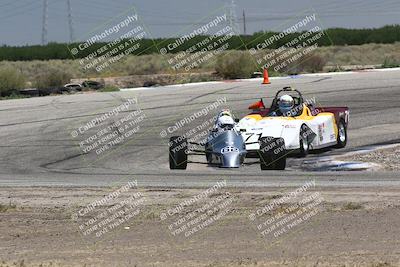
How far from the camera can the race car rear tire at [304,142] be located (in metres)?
19.3

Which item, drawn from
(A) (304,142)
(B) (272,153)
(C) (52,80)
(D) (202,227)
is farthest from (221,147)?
(C) (52,80)

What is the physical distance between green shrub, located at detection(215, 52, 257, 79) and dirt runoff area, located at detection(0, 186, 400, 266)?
27665 mm

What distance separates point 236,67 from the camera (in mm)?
43031

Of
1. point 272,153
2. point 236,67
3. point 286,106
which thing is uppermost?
point 286,106

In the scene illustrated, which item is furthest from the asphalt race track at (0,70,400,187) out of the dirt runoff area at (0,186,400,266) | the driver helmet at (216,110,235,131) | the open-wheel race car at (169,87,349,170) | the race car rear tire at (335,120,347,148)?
the dirt runoff area at (0,186,400,266)

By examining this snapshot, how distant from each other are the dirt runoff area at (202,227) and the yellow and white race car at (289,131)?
3.06 m

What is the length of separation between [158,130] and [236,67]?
1842cm

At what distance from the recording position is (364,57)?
215ft

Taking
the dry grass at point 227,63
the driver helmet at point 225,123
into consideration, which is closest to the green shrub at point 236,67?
the dry grass at point 227,63

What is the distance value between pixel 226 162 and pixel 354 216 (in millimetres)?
5893

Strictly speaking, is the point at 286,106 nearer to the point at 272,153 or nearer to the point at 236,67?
the point at 272,153

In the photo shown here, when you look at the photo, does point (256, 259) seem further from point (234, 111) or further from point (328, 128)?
point (234, 111)

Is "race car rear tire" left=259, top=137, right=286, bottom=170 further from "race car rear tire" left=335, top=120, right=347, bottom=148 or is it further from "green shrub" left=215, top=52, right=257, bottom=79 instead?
"green shrub" left=215, top=52, right=257, bottom=79

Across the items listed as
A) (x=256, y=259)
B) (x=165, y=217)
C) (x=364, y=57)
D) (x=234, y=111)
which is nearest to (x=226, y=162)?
(x=165, y=217)
